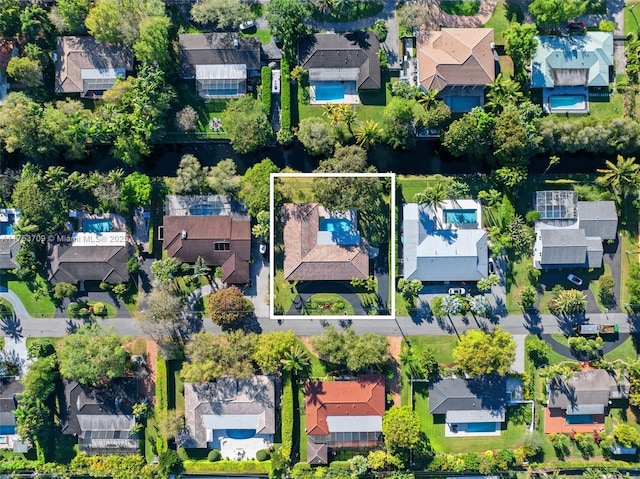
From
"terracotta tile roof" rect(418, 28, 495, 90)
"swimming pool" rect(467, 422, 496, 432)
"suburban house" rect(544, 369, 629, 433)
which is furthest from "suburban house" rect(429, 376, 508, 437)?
"terracotta tile roof" rect(418, 28, 495, 90)

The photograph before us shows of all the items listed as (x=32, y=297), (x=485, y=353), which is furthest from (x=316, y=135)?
(x=32, y=297)

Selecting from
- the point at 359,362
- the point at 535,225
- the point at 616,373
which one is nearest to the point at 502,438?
the point at 616,373

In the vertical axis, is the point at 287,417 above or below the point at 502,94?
below

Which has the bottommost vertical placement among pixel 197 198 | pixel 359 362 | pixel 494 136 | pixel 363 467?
pixel 363 467

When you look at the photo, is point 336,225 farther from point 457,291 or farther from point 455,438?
point 455,438

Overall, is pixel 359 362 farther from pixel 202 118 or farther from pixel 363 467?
pixel 202 118

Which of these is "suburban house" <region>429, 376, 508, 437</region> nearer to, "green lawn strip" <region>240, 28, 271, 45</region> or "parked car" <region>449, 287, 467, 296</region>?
"parked car" <region>449, 287, 467, 296</region>
